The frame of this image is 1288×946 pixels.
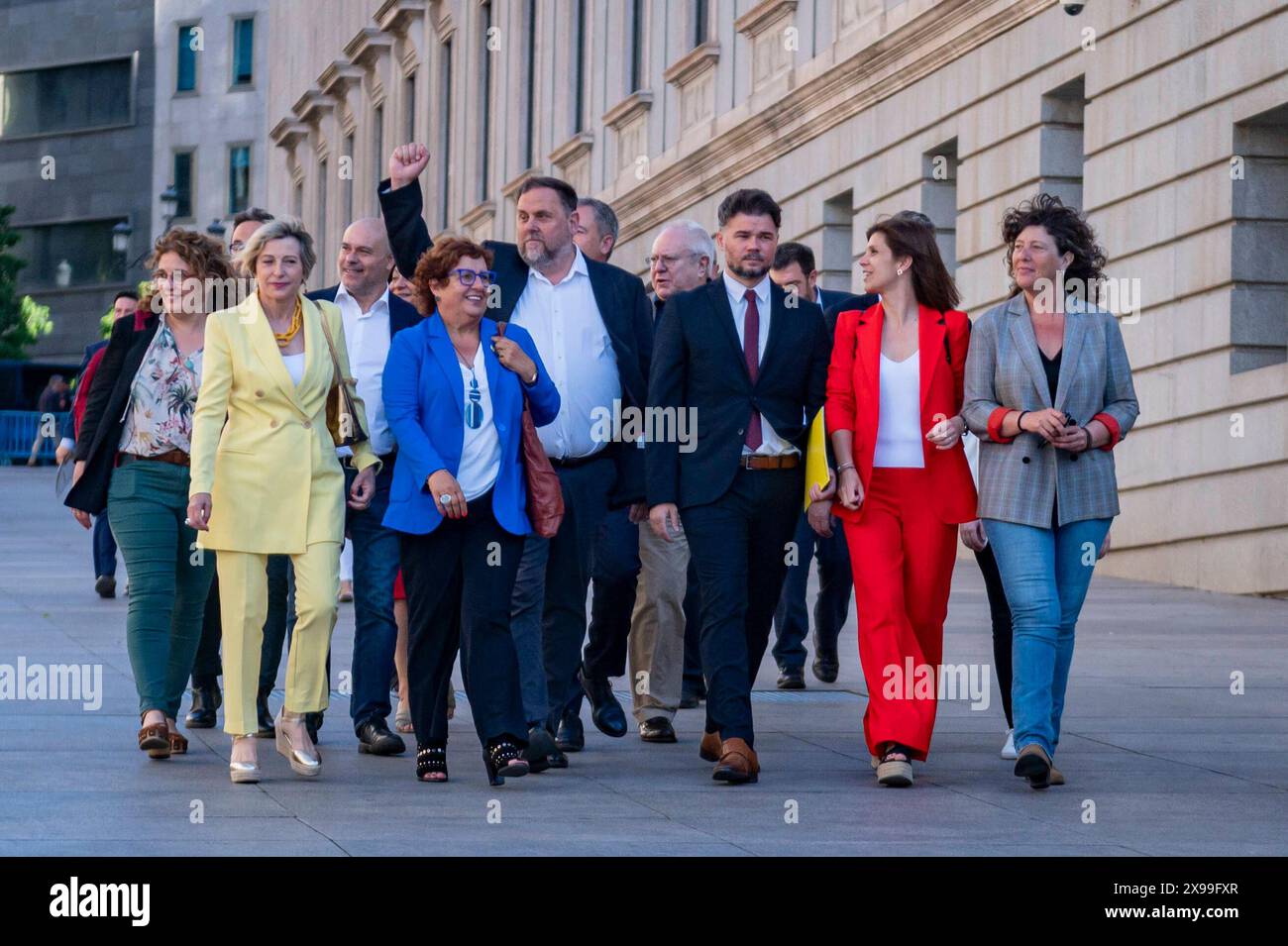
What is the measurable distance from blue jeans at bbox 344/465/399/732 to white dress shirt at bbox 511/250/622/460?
79 centimetres

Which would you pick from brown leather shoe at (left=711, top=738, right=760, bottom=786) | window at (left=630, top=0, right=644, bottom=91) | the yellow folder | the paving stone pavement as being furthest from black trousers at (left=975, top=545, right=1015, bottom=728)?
window at (left=630, top=0, right=644, bottom=91)

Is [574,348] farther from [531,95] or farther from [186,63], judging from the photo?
[186,63]

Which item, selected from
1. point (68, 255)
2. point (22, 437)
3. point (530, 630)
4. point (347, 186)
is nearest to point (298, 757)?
point (530, 630)

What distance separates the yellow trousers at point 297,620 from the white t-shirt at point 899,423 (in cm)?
199

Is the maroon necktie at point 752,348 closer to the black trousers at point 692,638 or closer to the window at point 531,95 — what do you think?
the black trousers at point 692,638

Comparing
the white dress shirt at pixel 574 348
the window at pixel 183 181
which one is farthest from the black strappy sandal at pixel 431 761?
the window at pixel 183 181

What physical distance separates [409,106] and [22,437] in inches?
587

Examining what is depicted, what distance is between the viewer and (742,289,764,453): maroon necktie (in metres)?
8.87

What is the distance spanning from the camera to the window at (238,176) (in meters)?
71.6

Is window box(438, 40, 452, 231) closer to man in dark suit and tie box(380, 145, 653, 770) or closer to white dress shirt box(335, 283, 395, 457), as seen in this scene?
white dress shirt box(335, 283, 395, 457)

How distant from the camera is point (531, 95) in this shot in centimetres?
3728
